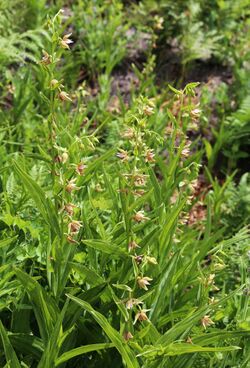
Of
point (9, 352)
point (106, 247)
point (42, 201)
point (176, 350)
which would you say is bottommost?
point (176, 350)

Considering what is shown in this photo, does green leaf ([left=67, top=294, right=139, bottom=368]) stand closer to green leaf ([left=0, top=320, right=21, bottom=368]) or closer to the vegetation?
the vegetation

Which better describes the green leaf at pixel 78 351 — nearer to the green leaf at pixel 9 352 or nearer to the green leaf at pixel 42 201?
the green leaf at pixel 9 352

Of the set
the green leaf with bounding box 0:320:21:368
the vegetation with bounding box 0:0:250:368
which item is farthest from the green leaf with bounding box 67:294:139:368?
the green leaf with bounding box 0:320:21:368

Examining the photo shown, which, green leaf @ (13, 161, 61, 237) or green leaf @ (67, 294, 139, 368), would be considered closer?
green leaf @ (67, 294, 139, 368)

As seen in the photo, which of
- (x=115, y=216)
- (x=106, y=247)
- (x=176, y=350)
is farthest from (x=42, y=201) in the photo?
(x=176, y=350)

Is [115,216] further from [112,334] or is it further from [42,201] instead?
[112,334]

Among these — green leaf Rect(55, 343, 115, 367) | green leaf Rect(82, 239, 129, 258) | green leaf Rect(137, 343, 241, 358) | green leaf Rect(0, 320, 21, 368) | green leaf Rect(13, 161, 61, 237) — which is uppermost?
green leaf Rect(13, 161, 61, 237)

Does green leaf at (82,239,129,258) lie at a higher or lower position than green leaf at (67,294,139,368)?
higher

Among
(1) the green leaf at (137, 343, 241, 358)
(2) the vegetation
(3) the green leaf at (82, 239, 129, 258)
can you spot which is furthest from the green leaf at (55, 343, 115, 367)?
(3) the green leaf at (82, 239, 129, 258)

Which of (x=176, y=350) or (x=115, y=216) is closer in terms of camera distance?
(x=176, y=350)

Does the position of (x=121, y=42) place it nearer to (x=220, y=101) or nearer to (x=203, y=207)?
(x=220, y=101)

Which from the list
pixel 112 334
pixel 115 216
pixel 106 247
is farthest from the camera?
pixel 115 216
